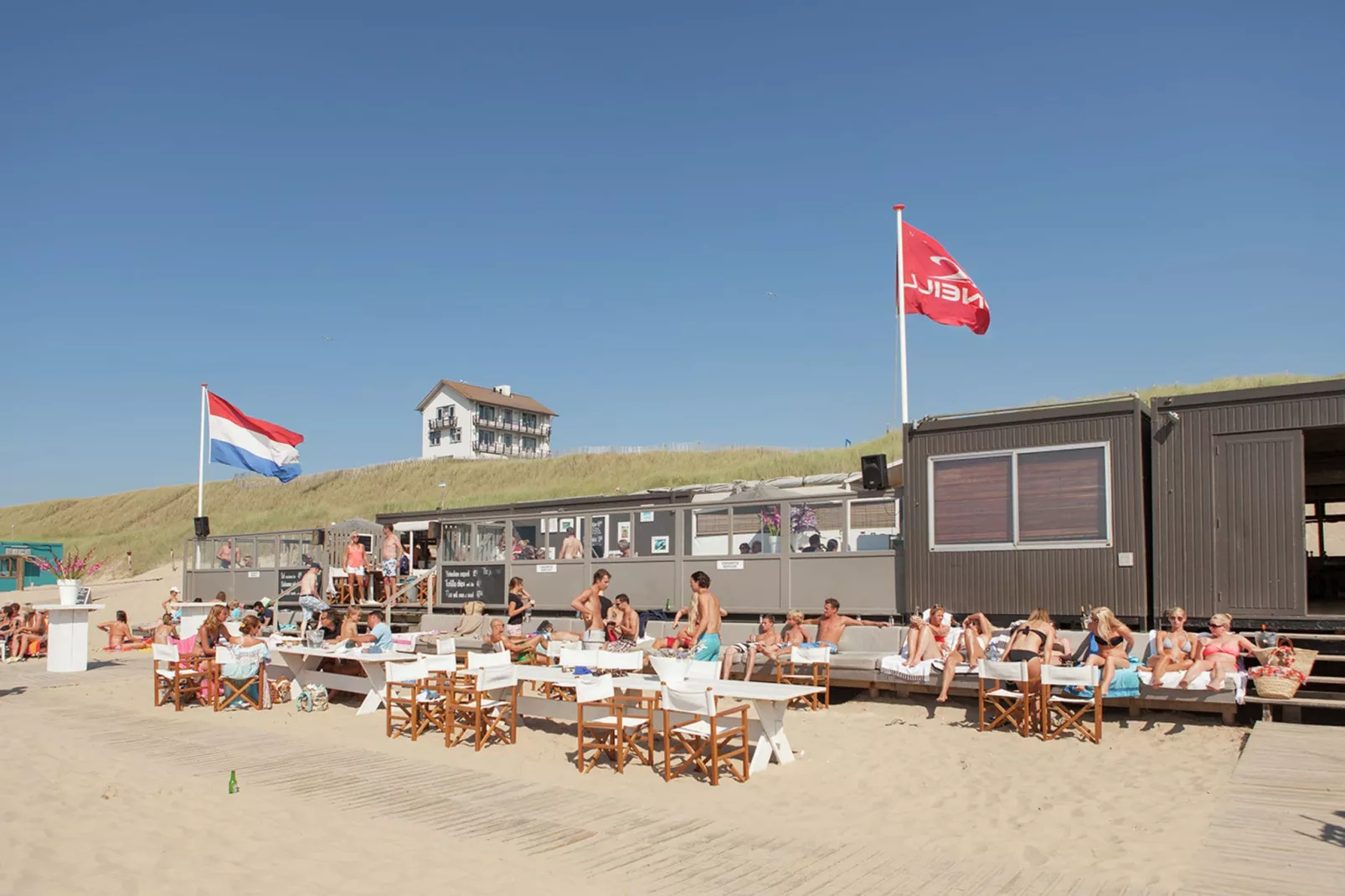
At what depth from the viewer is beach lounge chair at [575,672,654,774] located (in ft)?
26.1

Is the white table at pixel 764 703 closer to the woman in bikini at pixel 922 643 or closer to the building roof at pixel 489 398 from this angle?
the woman in bikini at pixel 922 643

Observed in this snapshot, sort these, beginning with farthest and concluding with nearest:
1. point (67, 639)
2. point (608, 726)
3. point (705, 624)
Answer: point (67, 639) → point (705, 624) → point (608, 726)

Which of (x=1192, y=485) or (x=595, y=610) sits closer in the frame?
(x=1192, y=485)

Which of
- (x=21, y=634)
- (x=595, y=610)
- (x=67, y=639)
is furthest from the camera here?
(x=21, y=634)

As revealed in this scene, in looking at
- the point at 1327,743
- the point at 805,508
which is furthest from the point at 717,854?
the point at 805,508

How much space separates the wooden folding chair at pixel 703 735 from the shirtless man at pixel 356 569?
11.5 metres

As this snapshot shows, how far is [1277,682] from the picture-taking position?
8.24 metres

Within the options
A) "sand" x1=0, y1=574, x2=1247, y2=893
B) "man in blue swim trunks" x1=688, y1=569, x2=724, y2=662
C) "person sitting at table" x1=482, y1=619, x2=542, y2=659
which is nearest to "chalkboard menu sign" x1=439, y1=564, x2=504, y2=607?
"person sitting at table" x1=482, y1=619, x2=542, y2=659

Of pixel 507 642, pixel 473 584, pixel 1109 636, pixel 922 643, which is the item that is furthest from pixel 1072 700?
pixel 473 584

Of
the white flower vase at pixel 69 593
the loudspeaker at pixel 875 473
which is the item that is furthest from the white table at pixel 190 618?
the loudspeaker at pixel 875 473

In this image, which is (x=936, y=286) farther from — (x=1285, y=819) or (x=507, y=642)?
(x=1285, y=819)

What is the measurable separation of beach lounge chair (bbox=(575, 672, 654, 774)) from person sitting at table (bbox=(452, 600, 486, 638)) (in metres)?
6.74

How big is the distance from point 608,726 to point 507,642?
4.51 m

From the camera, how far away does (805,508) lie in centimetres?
1263
